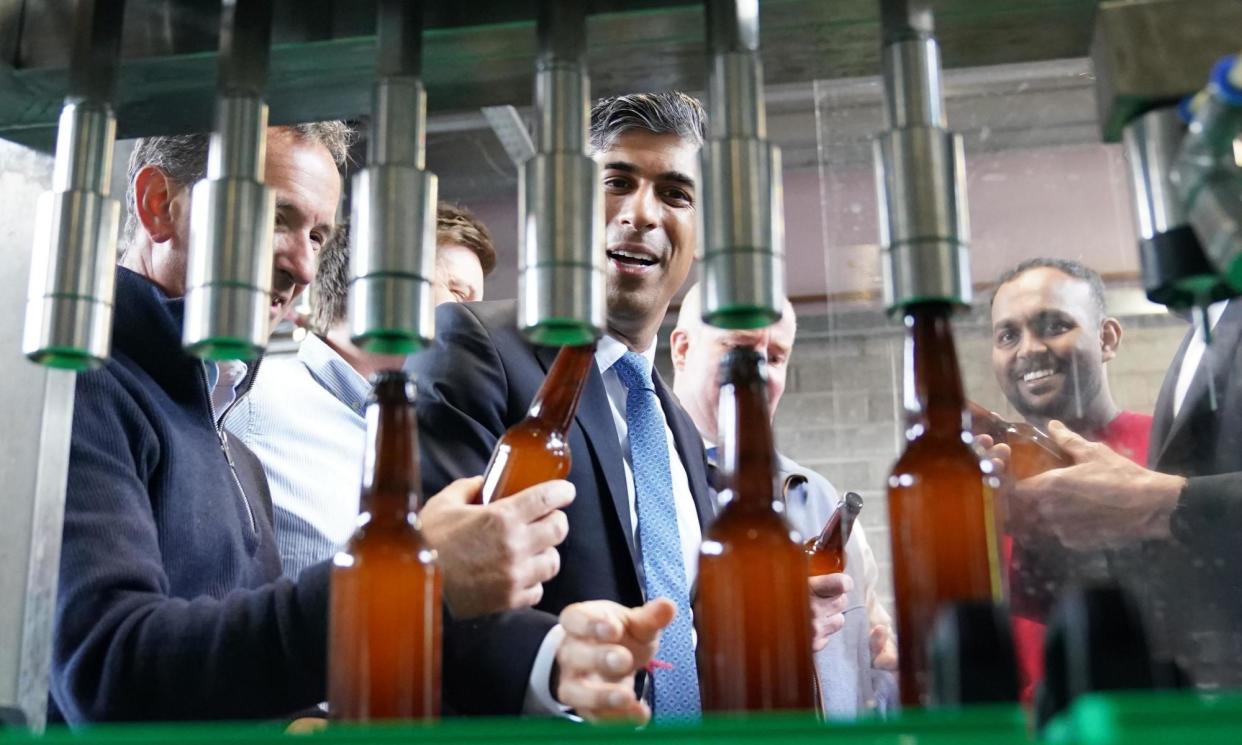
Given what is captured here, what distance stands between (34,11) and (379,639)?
45 centimetres

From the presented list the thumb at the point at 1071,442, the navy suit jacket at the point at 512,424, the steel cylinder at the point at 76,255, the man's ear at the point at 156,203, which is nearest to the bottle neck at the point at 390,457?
the steel cylinder at the point at 76,255

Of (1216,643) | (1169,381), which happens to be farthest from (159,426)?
(1169,381)

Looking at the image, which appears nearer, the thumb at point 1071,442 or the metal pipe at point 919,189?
the metal pipe at point 919,189

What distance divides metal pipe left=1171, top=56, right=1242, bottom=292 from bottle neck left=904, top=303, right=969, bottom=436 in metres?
0.12

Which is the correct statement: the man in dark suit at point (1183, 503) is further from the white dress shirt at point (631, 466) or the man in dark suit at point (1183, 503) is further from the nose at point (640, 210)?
the nose at point (640, 210)

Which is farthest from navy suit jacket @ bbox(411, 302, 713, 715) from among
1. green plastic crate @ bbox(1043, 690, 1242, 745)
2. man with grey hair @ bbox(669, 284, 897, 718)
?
green plastic crate @ bbox(1043, 690, 1242, 745)

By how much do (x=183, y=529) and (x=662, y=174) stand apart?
76 cm

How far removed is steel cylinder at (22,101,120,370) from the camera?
58 cm

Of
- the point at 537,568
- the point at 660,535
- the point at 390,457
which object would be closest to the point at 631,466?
the point at 660,535

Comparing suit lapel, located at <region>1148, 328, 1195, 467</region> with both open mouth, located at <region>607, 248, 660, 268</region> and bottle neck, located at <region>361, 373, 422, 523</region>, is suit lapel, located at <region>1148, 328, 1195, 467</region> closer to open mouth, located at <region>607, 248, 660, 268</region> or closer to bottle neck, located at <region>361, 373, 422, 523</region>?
open mouth, located at <region>607, 248, 660, 268</region>

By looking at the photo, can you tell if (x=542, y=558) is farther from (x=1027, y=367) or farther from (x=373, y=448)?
(x=1027, y=367)

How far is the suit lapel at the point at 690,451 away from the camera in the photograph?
1.50 m

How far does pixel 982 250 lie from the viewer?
81.1 inches

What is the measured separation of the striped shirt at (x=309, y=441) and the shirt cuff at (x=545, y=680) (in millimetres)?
1643
